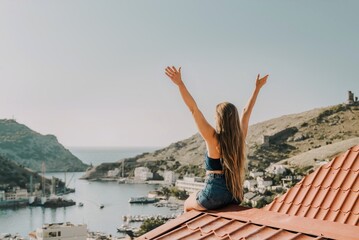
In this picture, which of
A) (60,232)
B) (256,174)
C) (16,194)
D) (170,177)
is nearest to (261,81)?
(60,232)

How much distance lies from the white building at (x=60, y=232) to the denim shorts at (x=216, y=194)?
34.3 metres

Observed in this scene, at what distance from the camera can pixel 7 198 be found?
249 feet

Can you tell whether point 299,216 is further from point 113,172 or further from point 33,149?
point 33,149

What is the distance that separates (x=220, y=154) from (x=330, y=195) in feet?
3.35

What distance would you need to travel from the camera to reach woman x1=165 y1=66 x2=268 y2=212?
243 cm

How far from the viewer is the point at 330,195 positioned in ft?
10.3

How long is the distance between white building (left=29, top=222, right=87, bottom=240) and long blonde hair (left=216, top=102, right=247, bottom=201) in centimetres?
3442

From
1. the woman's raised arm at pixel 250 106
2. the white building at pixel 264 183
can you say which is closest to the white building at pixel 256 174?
the white building at pixel 264 183

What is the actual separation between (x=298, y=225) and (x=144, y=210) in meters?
64.2

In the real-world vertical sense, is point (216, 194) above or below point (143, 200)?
above

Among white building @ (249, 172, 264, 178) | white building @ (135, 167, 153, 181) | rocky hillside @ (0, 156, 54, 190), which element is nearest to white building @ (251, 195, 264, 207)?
white building @ (249, 172, 264, 178)

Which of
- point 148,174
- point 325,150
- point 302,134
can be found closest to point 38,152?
point 148,174

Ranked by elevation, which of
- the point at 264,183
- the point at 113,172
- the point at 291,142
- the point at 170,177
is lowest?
the point at 264,183

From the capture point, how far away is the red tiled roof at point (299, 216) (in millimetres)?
2061
